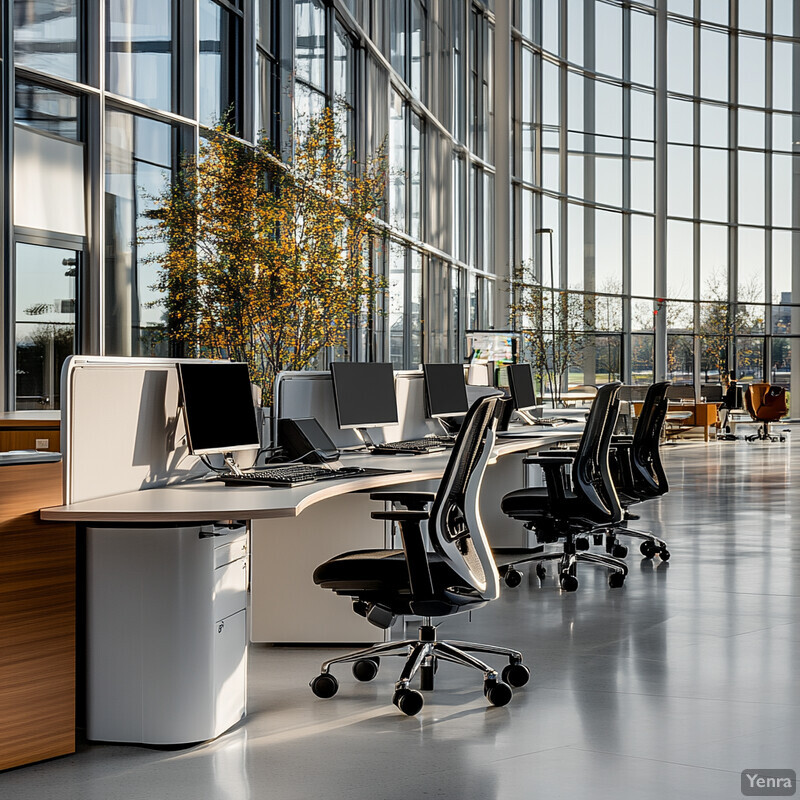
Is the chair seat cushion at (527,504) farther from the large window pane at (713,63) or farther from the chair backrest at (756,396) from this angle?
the large window pane at (713,63)

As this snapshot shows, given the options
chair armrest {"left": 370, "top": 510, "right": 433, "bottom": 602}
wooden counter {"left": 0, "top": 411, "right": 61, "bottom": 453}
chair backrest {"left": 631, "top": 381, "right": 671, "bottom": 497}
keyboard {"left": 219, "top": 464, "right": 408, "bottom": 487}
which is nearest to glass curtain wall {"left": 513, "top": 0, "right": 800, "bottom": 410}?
chair backrest {"left": 631, "top": 381, "right": 671, "bottom": 497}

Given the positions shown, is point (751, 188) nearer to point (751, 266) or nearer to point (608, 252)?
point (751, 266)

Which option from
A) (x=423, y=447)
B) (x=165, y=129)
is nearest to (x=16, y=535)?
(x=423, y=447)

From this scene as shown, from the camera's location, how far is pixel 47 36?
7.46 metres

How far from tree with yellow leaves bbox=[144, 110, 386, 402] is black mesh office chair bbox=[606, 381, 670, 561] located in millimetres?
2382

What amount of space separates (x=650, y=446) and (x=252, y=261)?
310cm

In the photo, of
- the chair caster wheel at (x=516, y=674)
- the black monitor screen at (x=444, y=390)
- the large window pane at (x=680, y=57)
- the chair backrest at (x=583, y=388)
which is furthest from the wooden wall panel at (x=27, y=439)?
the large window pane at (x=680, y=57)

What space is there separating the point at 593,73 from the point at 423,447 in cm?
1916

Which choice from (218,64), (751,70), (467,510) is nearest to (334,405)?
(467,510)

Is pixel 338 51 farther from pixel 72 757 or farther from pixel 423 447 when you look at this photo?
pixel 72 757

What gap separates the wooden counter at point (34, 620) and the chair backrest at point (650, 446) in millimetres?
4565

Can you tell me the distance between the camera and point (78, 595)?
3654 millimetres

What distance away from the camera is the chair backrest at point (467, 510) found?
12.8ft

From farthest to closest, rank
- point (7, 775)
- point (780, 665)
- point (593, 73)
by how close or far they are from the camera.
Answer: point (593, 73) < point (780, 665) < point (7, 775)
